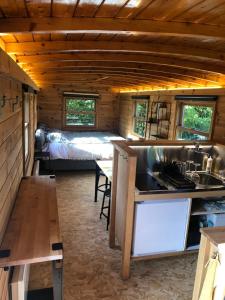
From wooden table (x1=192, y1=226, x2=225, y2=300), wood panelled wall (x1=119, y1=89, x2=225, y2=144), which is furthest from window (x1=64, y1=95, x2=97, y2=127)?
wooden table (x1=192, y1=226, x2=225, y2=300)

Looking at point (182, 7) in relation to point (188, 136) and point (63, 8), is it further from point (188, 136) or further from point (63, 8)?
point (188, 136)

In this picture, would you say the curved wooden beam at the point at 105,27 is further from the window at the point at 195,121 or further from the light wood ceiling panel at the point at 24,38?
the window at the point at 195,121

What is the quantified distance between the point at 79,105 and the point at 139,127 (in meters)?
2.49

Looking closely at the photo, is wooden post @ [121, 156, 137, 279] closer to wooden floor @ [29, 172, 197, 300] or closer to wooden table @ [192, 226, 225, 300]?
wooden floor @ [29, 172, 197, 300]

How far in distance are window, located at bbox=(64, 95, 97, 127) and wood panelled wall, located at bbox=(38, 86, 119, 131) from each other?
0.17 metres

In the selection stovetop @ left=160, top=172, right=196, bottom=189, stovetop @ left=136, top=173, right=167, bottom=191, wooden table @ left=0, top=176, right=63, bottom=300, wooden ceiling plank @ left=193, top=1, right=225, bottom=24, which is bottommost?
wooden table @ left=0, top=176, right=63, bottom=300

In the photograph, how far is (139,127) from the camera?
271 inches

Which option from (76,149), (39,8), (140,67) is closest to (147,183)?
(140,67)

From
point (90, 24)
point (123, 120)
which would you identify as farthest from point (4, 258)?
point (123, 120)

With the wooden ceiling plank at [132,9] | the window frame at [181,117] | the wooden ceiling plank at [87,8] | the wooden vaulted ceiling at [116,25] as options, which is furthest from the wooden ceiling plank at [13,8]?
the window frame at [181,117]

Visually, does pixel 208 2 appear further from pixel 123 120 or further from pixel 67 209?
pixel 123 120

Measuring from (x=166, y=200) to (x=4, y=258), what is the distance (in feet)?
5.44

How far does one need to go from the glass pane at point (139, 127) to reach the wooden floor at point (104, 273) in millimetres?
3360

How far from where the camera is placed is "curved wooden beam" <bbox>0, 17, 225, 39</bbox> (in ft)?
5.23
